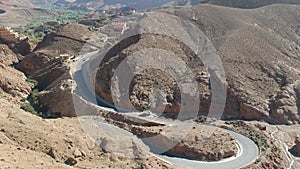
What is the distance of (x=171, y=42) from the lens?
7862 centimetres

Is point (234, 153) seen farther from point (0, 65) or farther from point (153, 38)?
point (0, 65)

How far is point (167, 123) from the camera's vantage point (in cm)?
6056

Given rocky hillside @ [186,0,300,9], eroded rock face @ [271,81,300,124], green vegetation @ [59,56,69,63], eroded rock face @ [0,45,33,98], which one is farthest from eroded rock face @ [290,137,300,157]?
rocky hillside @ [186,0,300,9]

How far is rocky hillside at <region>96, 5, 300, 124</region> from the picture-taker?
67.4 metres

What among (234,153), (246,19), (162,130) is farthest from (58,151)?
(246,19)

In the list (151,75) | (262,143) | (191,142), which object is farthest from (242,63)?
(191,142)

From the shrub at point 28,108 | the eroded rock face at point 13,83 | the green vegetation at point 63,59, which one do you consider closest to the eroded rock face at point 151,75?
the shrub at point 28,108

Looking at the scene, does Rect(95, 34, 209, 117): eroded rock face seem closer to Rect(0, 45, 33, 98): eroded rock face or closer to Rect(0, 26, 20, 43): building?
Rect(0, 45, 33, 98): eroded rock face

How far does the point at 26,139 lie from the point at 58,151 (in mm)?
3004

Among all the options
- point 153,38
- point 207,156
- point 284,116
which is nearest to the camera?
point 207,156

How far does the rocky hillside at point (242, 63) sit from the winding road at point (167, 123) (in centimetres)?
175

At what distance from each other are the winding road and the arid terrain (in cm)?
18

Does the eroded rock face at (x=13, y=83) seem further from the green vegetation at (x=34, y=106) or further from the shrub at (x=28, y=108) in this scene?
the shrub at (x=28, y=108)

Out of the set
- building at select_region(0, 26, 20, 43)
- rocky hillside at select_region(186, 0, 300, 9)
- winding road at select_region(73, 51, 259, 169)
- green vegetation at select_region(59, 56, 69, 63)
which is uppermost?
A: rocky hillside at select_region(186, 0, 300, 9)
